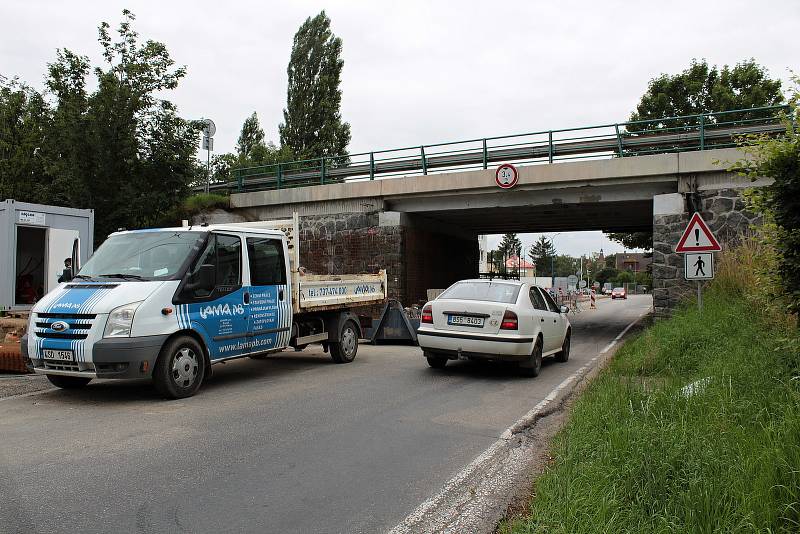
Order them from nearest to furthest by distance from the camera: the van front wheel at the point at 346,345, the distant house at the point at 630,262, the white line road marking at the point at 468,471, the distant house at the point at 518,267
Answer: the white line road marking at the point at 468,471
the van front wheel at the point at 346,345
the distant house at the point at 518,267
the distant house at the point at 630,262

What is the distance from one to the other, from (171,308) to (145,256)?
1.02 m

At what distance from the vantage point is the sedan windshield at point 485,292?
9898 millimetres

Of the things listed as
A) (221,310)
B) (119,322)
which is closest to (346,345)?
(221,310)

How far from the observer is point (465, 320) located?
9633mm

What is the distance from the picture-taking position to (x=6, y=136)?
79.7 ft

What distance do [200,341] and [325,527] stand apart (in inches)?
186

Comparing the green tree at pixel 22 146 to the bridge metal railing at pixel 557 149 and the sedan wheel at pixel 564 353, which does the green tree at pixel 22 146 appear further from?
the sedan wheel at pixel 564 353

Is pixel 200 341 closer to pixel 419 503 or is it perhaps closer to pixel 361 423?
pixel 361 423

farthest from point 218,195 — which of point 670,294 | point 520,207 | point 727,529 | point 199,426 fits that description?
point 727,529

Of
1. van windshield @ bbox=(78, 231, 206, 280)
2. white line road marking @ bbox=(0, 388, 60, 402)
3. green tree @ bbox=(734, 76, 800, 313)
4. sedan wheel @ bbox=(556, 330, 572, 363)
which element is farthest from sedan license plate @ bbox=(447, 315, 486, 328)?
white line road marking @ bbox=(0, 388, 60, 402)

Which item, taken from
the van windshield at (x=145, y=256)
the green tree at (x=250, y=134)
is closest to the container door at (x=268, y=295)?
the van windshield at (x=145, y=256)

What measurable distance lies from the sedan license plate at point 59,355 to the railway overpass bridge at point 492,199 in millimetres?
13597

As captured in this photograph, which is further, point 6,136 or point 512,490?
point 6,136

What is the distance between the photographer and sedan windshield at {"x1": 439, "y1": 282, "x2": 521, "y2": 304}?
390 inches
